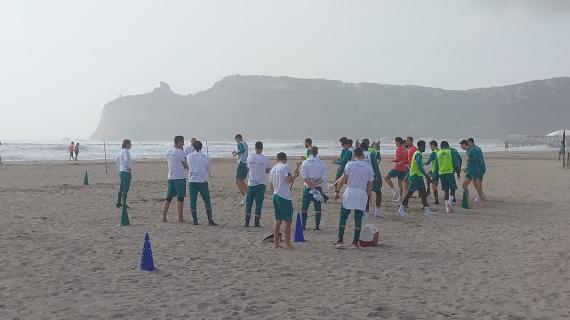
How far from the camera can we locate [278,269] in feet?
24.7

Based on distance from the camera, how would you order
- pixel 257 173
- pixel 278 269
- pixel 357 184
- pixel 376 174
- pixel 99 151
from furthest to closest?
pixel 99 151
pixel 376 174
pixel 257 173
pixel 357 184
pixel 278 269

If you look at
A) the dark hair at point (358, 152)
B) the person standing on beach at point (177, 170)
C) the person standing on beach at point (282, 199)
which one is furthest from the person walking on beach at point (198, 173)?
the dark hair at point (358, 152)

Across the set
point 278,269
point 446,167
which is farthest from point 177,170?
point 446,167

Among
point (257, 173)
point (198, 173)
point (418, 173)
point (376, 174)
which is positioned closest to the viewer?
point (257, 173)

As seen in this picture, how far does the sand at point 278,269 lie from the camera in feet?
19.0

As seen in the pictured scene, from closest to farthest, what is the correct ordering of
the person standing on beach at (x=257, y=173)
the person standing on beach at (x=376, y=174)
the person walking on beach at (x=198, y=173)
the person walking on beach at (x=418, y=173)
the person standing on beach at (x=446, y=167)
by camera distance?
the person standing on beach at (x=257, y=173)
the person walking on beach at (x=198, y=173)
the person standing on beach at (x=376, y=174)
the person walking on beach at (x=418, y=173)
the person standing on beach at (x=446, y=167)

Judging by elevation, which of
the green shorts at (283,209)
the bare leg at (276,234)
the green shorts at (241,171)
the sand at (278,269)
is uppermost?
the green shorts at (241,171)

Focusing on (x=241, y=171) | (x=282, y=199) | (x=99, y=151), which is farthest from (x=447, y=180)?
(x=99, y=151)

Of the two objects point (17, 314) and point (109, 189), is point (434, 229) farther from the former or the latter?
point (109, 189)

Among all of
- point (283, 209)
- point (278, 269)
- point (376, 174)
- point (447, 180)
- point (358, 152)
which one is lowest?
point (278, 269)

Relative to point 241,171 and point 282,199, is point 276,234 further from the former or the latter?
point 241,171

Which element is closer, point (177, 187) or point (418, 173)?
point (177, 187)

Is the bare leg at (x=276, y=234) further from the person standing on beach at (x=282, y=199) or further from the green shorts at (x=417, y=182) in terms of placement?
the green shorts at (x=417, y=182)

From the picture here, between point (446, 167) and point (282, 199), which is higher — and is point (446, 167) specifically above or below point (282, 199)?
above
